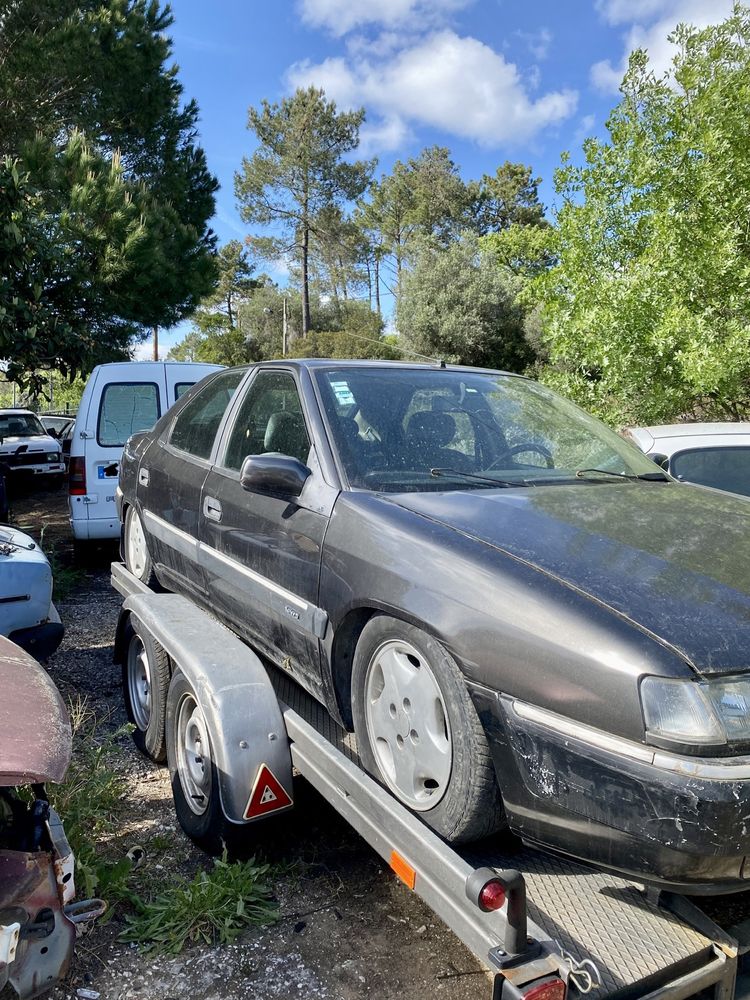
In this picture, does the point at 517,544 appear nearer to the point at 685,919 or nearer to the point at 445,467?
the point at 445,467

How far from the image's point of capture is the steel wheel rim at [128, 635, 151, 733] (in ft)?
12.8

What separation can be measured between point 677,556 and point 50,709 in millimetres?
1849

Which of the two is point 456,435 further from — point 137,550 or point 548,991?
point 137,550

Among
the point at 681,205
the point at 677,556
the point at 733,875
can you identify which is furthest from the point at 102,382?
the point at 733,875

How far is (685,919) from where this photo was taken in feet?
6.27

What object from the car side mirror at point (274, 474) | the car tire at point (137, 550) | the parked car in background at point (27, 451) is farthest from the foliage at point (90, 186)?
the car side mirror at point (274, 474)

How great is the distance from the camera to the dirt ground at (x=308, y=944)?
2.32 metres

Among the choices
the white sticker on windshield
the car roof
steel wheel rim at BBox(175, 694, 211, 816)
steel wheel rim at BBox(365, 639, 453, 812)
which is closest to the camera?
steel wheel rim at BBox(365, 639, 453, 812)

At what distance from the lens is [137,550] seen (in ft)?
15.8

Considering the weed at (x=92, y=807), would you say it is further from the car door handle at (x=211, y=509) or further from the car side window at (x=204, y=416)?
the car side window at (x=204, y=416)

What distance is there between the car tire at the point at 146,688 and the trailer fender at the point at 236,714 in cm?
39

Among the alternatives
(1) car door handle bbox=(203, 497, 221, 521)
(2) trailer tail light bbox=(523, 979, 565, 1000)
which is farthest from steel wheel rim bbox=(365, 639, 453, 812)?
(1) car door handle bbox=(203, 497, 221, 521)

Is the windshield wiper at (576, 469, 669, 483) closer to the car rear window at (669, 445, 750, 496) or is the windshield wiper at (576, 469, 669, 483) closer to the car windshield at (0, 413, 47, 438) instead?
the car rear window at (669, 445, 750, 496)

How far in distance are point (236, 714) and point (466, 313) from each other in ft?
94.4
